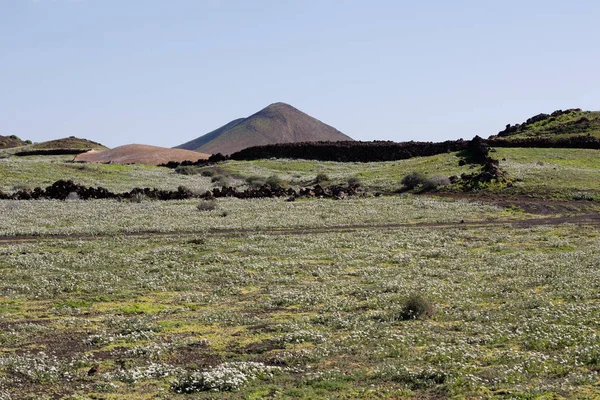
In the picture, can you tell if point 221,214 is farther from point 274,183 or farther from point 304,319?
point 304,319

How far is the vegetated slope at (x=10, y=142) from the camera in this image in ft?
478

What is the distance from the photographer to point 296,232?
37969mm

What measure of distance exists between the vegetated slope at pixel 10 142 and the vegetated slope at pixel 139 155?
4279cm

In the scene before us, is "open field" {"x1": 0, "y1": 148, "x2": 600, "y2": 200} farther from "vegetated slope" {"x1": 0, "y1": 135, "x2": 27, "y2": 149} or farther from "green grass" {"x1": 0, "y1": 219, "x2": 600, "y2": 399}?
"vegetated slope" {"x1": 0, "y1": 135, "x2": 27, "y2": 149}

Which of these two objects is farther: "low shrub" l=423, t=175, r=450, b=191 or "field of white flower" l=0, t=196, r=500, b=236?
"low shrub" l=423, t=175, r=450, b=191

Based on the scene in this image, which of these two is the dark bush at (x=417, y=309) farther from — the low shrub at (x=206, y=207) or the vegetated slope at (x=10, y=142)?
the vegetated slope at (x=10, y=142)

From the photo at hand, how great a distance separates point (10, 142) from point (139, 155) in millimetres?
58101

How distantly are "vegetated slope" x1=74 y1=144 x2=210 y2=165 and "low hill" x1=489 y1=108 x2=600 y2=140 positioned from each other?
52.9 metres

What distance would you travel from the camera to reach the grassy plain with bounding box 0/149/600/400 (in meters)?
12.6

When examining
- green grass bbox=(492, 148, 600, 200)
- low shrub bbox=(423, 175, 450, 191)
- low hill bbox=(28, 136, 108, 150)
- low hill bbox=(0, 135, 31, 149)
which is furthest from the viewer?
low hill bbox=(0, 135, 31, 149)

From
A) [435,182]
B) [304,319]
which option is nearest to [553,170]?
[435,182]

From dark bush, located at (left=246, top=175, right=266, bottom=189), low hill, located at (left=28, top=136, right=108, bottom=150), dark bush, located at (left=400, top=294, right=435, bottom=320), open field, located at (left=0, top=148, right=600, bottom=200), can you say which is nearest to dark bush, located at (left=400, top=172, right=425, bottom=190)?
open field, located at (left=0, top=148, right=600, bottom=200)

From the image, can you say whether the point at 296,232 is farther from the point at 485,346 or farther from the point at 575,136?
the point at 575,136

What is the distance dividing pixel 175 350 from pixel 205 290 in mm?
7394
